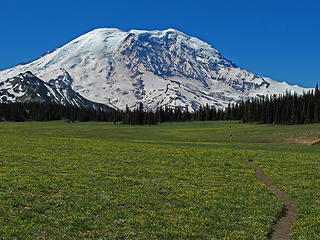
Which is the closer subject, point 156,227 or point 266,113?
point 156,227

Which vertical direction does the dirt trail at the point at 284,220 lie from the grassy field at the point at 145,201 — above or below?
below

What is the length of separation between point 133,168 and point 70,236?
18651 millimetres

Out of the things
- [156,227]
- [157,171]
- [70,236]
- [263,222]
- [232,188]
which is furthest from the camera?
[157,171]

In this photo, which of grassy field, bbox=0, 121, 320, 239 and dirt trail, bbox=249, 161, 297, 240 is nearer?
grassy field, bbox=0, 121, 320, 239

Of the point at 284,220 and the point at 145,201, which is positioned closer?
the point at 284,220

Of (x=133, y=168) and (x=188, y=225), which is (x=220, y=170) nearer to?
(x=133, y=168)

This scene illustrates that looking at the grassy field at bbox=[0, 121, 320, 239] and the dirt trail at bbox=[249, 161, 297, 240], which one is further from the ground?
the grassy field at bbox=[0, 121, 320, 239]

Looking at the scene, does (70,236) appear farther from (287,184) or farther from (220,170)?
(220,170)

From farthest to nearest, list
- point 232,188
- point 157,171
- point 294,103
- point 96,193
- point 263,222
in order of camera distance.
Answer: point 294,103, point 157,171, point 232,188, point 96,193, point 263,222

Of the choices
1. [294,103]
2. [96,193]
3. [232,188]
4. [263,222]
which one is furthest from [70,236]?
[294,103]

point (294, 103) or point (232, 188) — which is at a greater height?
point (294, 103)

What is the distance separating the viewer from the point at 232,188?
23.5m

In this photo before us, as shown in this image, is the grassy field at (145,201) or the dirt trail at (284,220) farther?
the dirt trail at (284,220)

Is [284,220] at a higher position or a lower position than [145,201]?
lower
